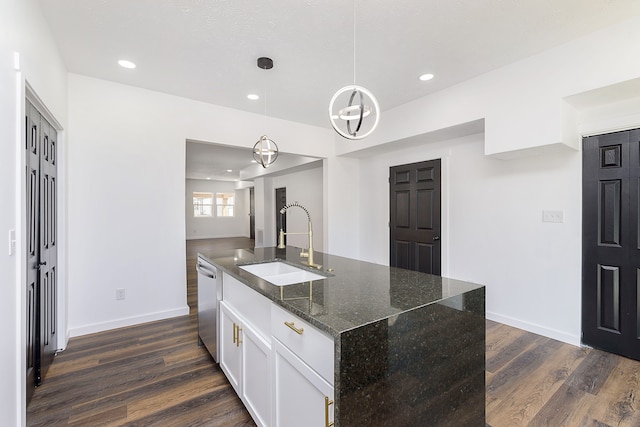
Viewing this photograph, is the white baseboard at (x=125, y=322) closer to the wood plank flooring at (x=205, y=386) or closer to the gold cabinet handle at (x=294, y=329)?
the wood plank flooring at (x=205, y=386)

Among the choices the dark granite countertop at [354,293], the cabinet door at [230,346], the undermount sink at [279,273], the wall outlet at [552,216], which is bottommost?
the cabinet door at [230,346]

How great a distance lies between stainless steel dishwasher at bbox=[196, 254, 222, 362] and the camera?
2310 millimetres

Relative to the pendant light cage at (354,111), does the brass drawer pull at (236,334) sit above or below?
below

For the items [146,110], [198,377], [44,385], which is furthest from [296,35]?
[44,385]

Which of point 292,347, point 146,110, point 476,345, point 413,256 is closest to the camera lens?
point 292,347

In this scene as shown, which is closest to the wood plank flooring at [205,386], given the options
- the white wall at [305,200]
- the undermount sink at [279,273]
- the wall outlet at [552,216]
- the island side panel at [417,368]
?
the island side panel at [417,368]

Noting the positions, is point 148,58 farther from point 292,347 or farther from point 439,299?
point 439,299

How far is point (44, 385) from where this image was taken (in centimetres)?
217

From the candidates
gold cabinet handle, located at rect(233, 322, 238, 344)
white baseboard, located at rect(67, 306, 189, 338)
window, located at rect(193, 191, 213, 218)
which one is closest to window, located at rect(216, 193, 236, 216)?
window, located at rect(193, 191, 213, 218)

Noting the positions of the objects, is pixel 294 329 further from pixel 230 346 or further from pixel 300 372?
pixel 230 346

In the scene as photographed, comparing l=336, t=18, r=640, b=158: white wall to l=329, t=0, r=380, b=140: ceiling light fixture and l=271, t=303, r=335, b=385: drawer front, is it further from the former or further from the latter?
l=271, t=303, r=335, b=385: drawer front

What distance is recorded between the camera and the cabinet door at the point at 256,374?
1.56m

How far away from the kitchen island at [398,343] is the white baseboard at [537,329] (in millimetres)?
2064

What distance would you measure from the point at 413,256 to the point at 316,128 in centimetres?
256
